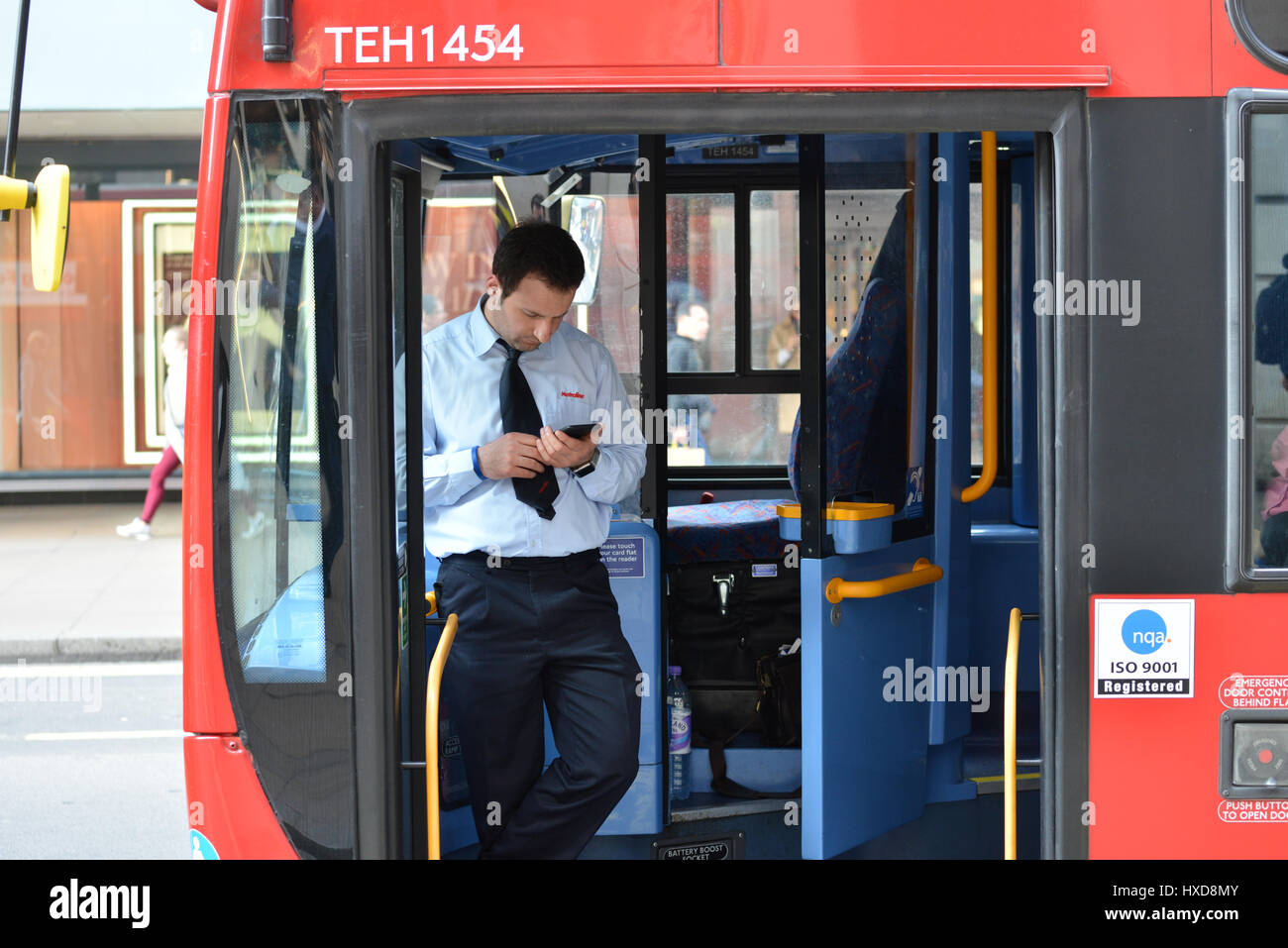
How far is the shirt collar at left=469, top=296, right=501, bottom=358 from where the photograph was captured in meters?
3.23

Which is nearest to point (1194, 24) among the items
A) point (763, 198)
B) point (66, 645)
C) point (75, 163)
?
point (763, 198)

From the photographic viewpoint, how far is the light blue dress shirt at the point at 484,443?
10.4 feet

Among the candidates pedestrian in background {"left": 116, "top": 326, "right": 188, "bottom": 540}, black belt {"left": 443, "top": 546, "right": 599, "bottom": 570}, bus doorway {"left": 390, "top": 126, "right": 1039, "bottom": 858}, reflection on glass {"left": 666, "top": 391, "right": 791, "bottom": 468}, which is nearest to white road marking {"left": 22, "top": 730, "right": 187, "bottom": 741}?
pedestrian in background {"left": 116, "top": 326, "right": 188, "bottom": 540}

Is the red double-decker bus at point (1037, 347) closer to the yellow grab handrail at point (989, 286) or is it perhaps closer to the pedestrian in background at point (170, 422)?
the yellow grab handrail at point (989, 286)

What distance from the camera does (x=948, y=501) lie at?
159 inches

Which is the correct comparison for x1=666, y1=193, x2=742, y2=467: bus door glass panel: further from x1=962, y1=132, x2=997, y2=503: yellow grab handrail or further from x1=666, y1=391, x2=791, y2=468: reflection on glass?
x1=962, y1=132, x2=997, y2=503: yellow grab handrail

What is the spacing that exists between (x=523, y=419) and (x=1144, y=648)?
1.55 m

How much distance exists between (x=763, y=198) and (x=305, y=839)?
2883mm

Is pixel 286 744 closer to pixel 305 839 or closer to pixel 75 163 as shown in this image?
pixel 305 839

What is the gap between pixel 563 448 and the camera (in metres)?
3.05

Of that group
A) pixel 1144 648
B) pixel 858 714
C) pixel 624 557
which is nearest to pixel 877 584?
pixel 858 714

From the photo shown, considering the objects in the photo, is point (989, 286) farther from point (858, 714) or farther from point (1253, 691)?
point (1253, 691)

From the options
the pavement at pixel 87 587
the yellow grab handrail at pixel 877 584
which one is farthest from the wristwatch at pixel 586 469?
the pavement at pixel 87 587

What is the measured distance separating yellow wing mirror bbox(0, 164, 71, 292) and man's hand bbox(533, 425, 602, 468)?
3.65 ft
